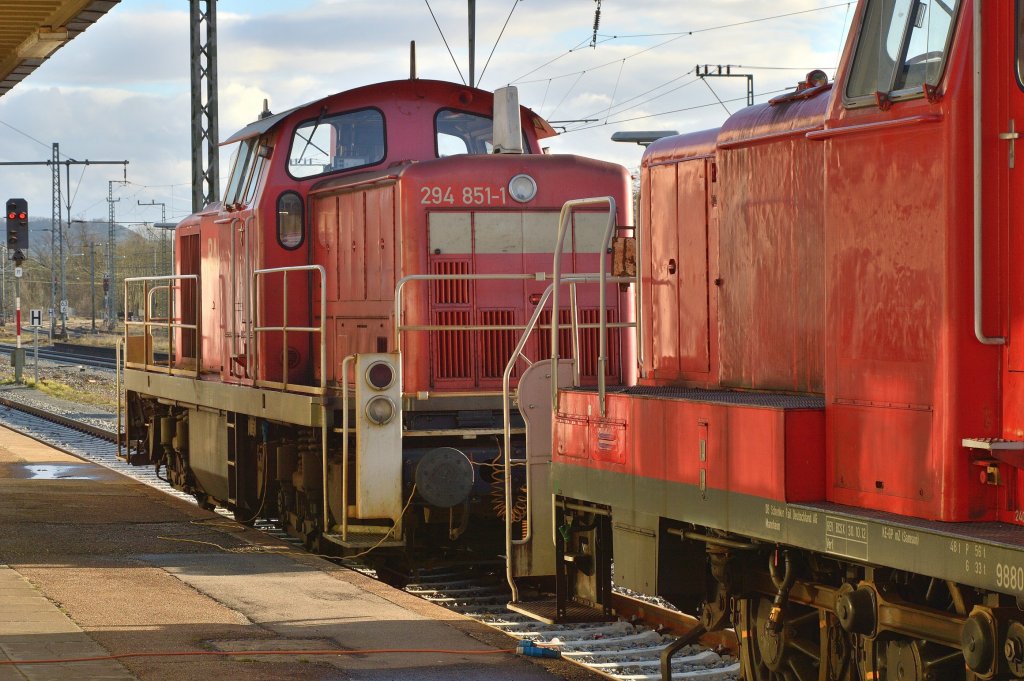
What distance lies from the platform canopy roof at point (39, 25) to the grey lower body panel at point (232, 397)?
10.7 ft

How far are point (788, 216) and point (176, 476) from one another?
977 cm

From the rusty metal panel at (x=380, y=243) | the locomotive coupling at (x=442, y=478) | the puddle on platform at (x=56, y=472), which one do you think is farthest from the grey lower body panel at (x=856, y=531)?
the puddle on platform at (x=56, y=472)

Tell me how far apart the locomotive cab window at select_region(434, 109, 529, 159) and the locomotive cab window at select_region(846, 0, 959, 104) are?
259 inches

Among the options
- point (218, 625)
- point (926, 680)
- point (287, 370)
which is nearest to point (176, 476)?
point (287, 370)

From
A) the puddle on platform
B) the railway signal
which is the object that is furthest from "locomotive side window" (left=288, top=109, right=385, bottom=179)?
the railway signal

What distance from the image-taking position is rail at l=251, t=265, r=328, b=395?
10164 millimetres

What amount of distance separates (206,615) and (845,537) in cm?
434

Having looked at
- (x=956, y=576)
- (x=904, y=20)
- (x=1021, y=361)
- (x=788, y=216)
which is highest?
(x=904, y=20)

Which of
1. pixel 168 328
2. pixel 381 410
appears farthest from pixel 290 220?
pixel 168 328

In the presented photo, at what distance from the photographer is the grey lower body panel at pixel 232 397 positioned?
10.4 meters

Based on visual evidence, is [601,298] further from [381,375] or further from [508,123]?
[508,123]

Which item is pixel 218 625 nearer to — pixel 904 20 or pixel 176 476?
pixel 904 20

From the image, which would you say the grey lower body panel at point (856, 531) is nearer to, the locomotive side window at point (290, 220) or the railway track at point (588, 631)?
the railway track at point (588, 631)

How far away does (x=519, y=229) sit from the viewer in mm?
10688
